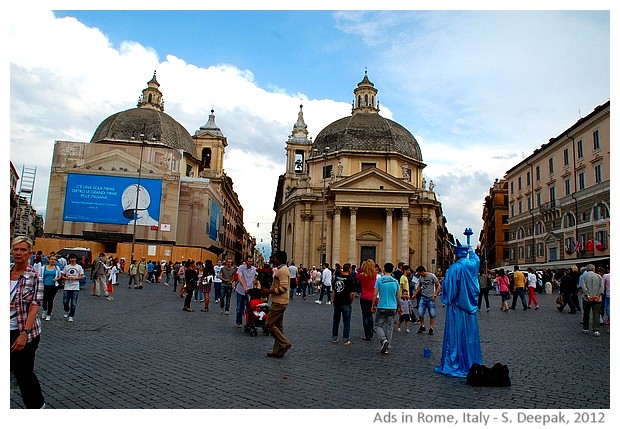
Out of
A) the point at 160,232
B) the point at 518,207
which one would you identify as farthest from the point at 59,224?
the point at 518,207

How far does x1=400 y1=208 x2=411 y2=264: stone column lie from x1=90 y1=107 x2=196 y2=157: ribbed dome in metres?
28.8

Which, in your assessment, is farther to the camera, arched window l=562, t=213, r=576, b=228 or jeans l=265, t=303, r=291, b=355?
arched window l=562, t=213, r=576, b=228

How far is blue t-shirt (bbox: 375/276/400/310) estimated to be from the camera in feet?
29.7

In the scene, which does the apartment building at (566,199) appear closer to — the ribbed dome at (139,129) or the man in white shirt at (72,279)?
the man in white shirt at (72,279)

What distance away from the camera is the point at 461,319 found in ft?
23.7

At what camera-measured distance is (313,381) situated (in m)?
6.45

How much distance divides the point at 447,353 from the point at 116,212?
132 feet

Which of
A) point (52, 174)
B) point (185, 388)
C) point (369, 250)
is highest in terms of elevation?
point (52, 174)

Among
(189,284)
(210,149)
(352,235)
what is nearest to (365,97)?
(352,235)

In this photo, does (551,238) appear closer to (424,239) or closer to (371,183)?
(424,239)

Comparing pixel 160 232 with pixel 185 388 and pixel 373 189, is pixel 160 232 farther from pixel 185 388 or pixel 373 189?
pixel 185 388

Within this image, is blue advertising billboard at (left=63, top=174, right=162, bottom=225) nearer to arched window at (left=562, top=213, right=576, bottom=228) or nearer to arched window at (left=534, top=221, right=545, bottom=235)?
arched window at (left=562, top=213, right=576, bottom=228)

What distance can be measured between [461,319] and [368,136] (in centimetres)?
4596

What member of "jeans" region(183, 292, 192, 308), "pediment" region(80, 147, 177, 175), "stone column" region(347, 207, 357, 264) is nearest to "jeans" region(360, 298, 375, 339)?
"jeans" region(183, 292, 192, 308)
